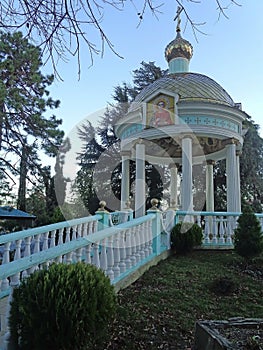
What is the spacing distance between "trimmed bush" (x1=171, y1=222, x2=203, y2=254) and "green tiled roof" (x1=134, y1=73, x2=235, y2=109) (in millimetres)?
4558

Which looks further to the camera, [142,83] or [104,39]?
[142,83]

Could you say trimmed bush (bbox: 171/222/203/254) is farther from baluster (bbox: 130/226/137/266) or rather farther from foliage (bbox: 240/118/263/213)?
foliage (bbox: 240/118/263/213)

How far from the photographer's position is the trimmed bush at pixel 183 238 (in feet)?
24.1

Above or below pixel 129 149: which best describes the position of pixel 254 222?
below

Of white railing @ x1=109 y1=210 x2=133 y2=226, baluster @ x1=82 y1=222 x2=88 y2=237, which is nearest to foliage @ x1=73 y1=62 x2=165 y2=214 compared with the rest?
white railing @ x1=109 y1=210 x2=133 y2=226

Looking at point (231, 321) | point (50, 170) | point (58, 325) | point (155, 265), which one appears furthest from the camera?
point (50, 170)

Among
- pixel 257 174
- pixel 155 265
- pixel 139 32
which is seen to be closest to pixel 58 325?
pixel 139 32

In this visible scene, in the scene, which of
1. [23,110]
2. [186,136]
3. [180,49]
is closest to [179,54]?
[180,49]

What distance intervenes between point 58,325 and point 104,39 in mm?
2377

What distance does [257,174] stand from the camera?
20.5 m

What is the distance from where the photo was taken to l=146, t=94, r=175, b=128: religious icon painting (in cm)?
1023

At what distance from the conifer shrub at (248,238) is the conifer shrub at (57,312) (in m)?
4.28

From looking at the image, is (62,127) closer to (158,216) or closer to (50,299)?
(158,216)

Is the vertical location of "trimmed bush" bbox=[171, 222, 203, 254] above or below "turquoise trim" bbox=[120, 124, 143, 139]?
below
